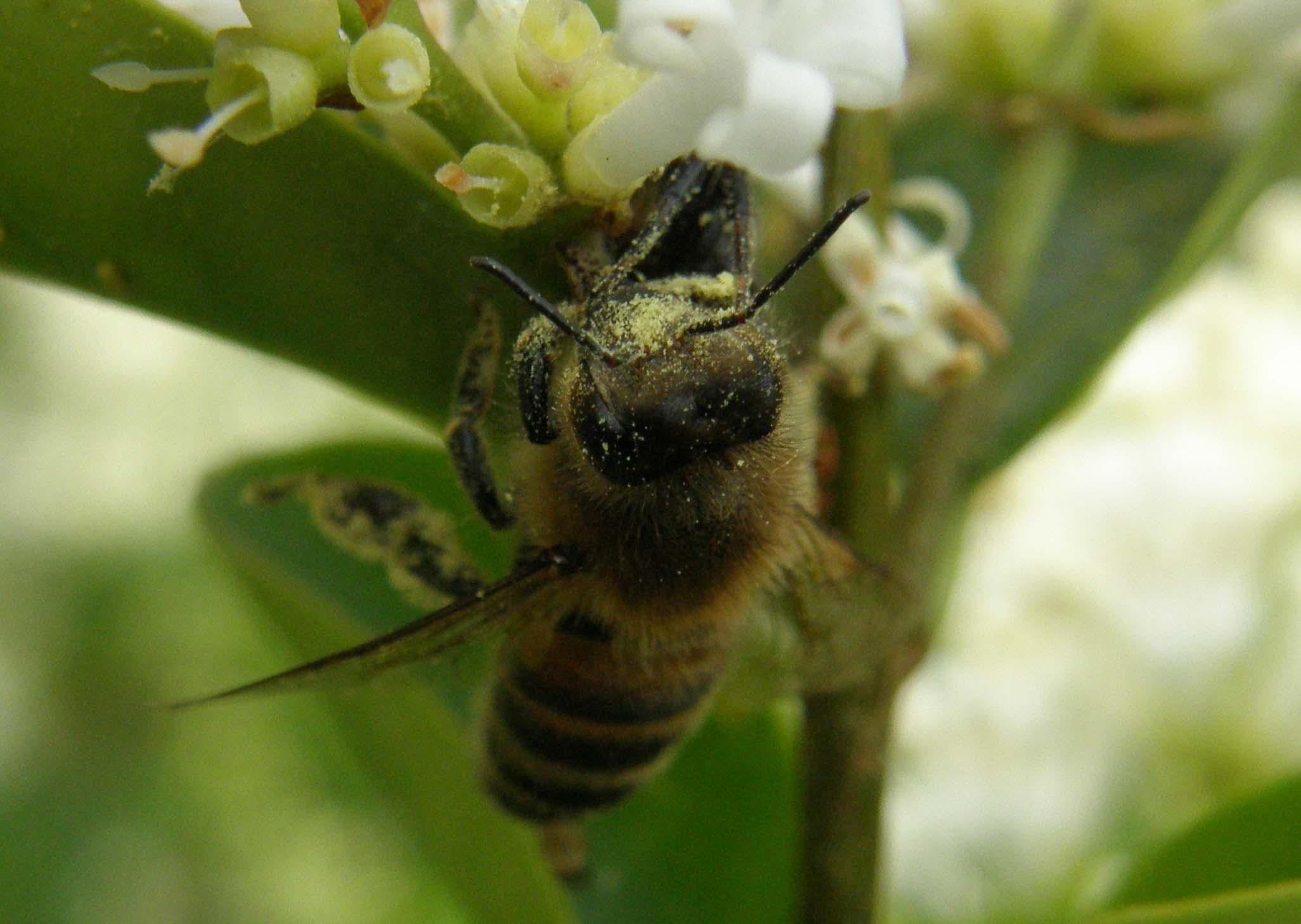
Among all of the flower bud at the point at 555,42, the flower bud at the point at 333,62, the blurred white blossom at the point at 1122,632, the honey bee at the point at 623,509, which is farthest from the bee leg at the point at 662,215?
the blurred white blossom at the point at 1122,632

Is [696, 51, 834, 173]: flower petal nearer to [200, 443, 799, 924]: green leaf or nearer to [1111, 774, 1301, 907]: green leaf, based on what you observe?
[200, 443, 799, 924]: green leaf

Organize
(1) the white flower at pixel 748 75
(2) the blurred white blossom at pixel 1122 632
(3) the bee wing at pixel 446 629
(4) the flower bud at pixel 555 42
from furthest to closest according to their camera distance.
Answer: (2) the blurred white blossom at pixel 1122 632, (3) the bee wing at pixel 446 629, (4) the flower bud at pixel 555 42, (1) the white flower at pixel 748 75

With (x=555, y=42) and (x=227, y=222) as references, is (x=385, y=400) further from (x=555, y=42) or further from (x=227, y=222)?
(x=555, y=42)

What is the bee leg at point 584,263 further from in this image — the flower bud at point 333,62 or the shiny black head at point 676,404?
the flower bud at point 333,62

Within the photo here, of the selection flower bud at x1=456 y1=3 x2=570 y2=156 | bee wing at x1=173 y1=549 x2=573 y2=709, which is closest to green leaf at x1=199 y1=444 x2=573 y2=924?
bee wing at x1=173 y1=549 x2=573 y2=709

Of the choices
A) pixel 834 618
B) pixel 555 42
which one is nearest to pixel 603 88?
pixel 555 42

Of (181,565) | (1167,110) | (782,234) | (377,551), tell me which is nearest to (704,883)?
(377,551)
